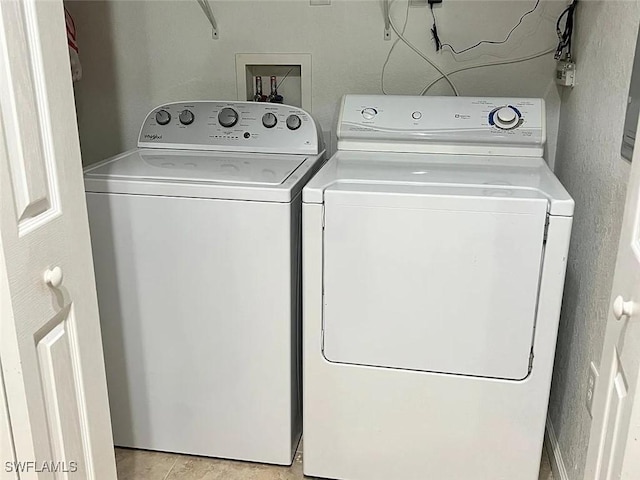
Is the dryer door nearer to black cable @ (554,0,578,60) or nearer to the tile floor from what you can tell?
the tile floor

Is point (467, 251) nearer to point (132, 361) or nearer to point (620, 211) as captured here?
point (620, 211)

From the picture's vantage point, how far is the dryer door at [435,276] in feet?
4.96

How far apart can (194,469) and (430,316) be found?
913 mm

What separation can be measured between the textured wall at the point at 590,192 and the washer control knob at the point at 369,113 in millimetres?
635

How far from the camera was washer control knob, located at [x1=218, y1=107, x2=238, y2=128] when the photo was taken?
2.14 metres

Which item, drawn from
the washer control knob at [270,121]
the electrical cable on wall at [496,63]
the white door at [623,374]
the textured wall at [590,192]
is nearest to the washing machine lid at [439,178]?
the textured wall at [590,192]

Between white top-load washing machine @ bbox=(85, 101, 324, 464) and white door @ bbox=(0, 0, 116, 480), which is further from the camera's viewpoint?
white top-load washing machine @ bbox=(85, 101, 324, 464)

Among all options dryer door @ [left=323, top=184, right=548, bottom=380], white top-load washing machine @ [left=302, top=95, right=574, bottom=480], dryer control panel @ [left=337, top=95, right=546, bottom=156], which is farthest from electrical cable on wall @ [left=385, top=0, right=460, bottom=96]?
dryer door @ [left=323, top=184, right=548, bottom=380]

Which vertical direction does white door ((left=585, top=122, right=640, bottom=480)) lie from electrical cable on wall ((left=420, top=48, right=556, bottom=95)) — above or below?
below

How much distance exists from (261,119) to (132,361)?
0.91 metres

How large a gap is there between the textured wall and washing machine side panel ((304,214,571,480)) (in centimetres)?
12

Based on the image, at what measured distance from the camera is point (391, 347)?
1649mm

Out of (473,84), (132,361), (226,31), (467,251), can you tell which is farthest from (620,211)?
(226,31)

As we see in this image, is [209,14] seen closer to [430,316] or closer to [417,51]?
[417,51]
